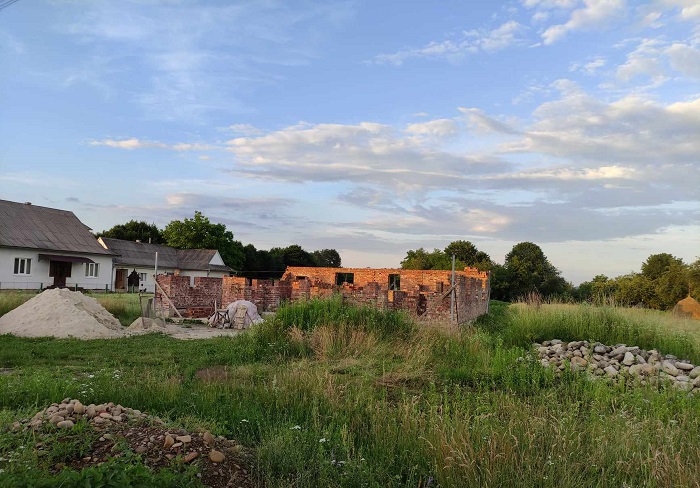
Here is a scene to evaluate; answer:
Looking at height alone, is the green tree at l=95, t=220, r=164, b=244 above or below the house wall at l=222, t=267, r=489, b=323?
above

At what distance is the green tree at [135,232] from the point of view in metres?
56.0

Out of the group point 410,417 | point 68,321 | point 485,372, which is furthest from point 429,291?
point 410,417

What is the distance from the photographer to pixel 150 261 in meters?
44.2

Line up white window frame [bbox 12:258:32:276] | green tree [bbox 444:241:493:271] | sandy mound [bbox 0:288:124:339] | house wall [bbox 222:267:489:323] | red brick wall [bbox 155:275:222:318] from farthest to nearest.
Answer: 1. green tree [bbox 444:241:493:271]
2. white window frame [bbox 12:258:32:276]
3. red brick wall [bbox 155:275:222:318]
4. house wall [bbox 222:267:489:323]
5. sandy mound [bbox 0:288:124:339]

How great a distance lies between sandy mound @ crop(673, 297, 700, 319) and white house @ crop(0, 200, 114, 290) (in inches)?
1386

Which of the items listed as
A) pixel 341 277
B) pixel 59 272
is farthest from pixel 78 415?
pixel 59 272

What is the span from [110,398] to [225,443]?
6.43 feet

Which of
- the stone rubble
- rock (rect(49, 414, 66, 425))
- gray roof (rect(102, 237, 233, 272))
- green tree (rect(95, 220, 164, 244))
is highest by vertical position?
green tree (rect(95, 220, 164, 244))

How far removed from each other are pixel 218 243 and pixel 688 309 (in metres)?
42.4

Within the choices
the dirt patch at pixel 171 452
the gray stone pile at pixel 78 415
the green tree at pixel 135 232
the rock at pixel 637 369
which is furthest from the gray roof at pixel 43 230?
the rock at pixel 637 369

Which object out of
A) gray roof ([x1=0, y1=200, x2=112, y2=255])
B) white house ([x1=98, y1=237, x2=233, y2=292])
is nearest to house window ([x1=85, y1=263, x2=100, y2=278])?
gray roof ([x1=0, y1=200, x2=112, y2=255])

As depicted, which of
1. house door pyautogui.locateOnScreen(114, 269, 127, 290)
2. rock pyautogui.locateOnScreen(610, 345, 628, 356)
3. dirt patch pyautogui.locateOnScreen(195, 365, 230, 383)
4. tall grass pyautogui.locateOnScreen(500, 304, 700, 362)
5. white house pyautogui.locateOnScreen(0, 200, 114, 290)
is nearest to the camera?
dirt patch pyautogui.locateOnScreen(195, 365, 230, 383)

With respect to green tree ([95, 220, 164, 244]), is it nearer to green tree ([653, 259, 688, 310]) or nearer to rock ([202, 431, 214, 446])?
green tree ([653, 259, 688, 310])

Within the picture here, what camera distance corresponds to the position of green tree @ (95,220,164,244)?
184ft
